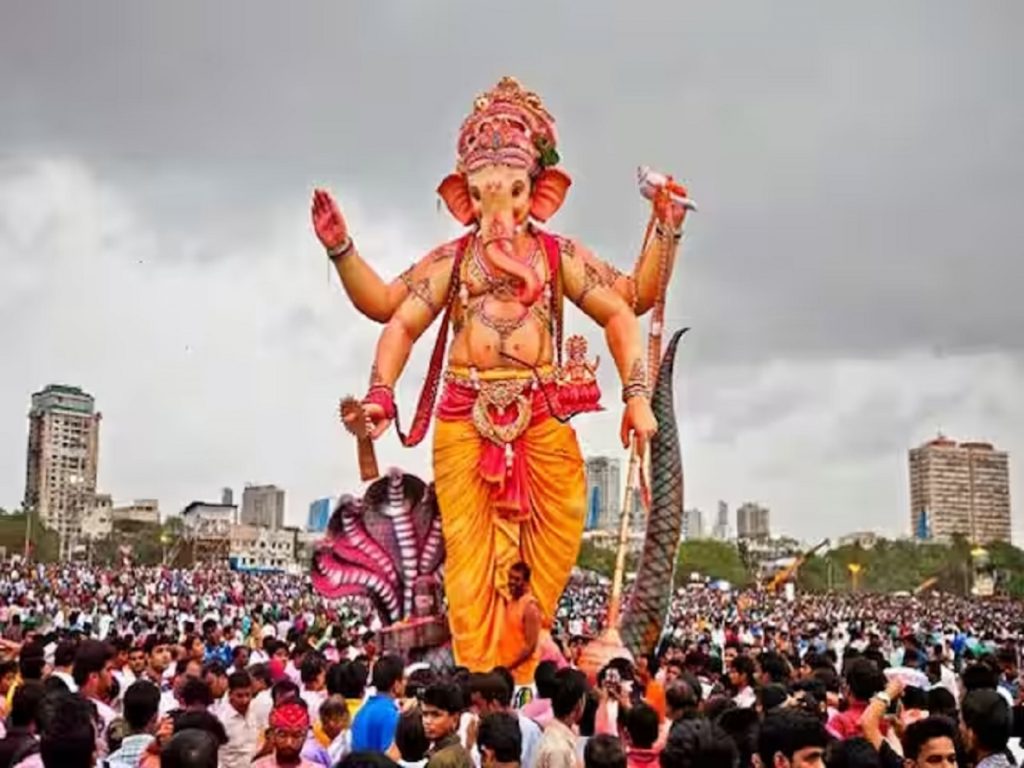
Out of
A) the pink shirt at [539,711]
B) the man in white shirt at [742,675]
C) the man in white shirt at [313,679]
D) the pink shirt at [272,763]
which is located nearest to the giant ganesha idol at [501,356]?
the man in white shirt at [742,675]

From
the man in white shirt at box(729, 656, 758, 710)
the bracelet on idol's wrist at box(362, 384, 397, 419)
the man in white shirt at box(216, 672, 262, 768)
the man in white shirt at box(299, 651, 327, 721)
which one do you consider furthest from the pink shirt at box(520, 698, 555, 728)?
the bracelet on idol's wrist at box(362, 384, 397, 419)

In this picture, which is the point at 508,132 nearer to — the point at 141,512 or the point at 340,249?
the point at 340,249

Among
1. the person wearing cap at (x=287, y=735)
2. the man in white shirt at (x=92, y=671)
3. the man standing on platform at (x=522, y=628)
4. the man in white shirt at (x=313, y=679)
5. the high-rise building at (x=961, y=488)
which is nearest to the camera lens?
the person wearing cap at (x=287, y=735)

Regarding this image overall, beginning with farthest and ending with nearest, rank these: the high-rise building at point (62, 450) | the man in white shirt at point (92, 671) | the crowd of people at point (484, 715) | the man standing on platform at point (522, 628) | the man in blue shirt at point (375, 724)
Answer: the high-rise building at point (62, 450) → the man standing on platform at point (522, 628) → the man in white shirt at point (92, 671) → the man in blue shirt at point (375, 724) → the crowd of people at point (484, 715)

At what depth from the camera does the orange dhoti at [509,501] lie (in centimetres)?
1131

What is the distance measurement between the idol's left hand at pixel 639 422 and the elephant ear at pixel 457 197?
247 centimetres

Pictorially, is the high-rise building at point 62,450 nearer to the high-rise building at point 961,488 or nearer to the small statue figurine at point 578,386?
the high-rise building at point 961,488

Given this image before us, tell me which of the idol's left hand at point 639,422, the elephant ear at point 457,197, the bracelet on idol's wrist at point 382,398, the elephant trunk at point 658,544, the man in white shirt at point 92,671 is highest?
the elephant ear at point 457,197

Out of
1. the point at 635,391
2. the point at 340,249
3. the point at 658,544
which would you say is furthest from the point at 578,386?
the point at 340,249

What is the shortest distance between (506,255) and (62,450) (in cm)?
10330

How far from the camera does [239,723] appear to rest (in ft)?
20.0

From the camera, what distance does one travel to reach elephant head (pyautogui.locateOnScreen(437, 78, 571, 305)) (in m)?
11.8

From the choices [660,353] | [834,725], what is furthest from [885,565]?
[834,725]

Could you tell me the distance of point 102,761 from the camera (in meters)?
5.00
